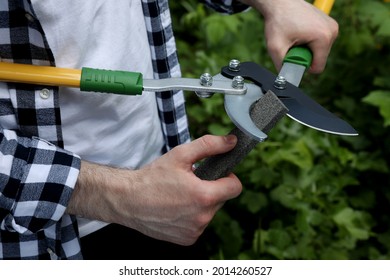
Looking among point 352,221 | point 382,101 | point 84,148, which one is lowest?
point 352,221

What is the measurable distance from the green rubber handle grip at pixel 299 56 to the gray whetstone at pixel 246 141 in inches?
8.2

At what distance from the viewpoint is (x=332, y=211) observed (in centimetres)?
197

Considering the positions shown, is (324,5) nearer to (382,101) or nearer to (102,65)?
(102,65)

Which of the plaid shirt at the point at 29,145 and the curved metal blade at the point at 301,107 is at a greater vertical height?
the curved metal blade at the point at 301,107

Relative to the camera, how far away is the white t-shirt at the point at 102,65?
1038 mm

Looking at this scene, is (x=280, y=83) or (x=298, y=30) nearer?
(x=280, y=83)

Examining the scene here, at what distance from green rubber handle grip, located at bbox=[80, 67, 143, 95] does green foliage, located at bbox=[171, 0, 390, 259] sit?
1.00 meters

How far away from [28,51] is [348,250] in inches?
51.8

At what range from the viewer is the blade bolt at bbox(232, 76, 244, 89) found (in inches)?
41.2

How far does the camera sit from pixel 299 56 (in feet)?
3.94

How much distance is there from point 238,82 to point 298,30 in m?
0.26

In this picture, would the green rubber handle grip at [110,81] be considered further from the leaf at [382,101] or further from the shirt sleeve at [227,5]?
the leaf at [382,101]

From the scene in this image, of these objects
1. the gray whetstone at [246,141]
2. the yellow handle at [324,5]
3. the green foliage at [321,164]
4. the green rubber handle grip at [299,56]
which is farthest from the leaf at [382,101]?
the gray whetstone at [246,141]

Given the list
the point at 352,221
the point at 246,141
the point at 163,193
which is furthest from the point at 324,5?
the point at 352,221
